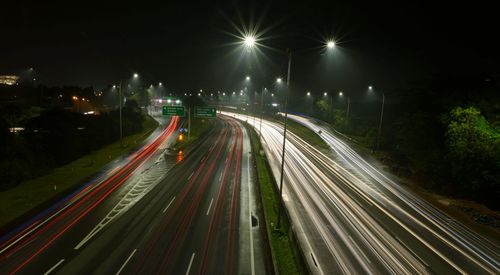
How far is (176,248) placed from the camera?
61.1 ft

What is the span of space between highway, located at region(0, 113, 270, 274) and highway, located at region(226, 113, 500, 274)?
12.9ft

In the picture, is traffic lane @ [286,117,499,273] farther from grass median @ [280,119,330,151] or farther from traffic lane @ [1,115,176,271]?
traffic lane @ [1,115,176,271]

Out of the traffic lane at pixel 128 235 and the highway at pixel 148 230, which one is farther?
the highway at pixel 148 230

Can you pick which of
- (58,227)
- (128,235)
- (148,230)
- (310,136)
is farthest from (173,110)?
(128,235)

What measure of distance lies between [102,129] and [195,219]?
142ft

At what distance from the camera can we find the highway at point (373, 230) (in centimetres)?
1747

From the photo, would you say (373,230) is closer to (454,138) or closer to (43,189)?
(454,138)

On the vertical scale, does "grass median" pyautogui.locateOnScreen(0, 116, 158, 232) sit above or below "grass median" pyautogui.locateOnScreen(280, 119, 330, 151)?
below

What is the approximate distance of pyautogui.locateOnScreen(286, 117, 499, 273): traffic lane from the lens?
750 inches

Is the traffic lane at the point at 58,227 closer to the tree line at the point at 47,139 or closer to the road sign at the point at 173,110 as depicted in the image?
the tree line at the point at 47,139

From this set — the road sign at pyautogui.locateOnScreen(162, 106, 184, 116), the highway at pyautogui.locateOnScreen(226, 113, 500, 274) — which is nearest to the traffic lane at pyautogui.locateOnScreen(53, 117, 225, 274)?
the highway at pyautogui.locateOnScreen(226, 113, 500, 274)

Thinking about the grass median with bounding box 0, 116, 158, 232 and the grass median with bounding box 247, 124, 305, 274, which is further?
the grass median with bounding box 0, 116, 158, 232

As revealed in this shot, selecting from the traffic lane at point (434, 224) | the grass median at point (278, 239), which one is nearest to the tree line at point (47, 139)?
the grass median at point (278, 239)

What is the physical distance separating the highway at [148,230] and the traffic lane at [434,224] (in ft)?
40.7
